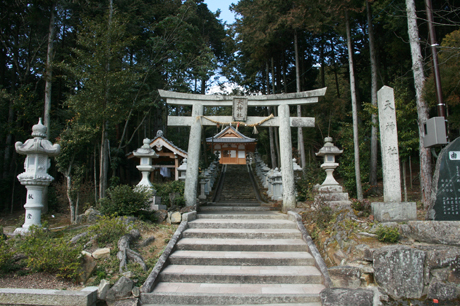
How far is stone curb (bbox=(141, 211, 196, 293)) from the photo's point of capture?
15.3ft

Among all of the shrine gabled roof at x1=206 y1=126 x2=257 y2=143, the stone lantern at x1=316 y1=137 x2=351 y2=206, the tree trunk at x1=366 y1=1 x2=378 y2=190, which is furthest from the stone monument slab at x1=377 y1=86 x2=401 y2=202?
the shrine gabled roof at x1=206 y1=126 x2=257 y2=143

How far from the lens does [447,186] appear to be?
17.5 ft

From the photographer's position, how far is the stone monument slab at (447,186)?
530 cm

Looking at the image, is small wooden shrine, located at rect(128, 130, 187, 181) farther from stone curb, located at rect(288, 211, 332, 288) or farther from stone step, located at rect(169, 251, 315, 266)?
stone step, located at rect(169, 251, 315, 266)

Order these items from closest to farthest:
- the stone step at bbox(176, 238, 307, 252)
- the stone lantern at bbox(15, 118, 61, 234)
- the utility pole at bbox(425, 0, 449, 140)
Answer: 1. the stone step at bbox(176, 238, 307, 252)
2. the stone lantern at bbox(15, 118, 61, 234)
3. the utility pole at bbox(425, 0, 449, 140)

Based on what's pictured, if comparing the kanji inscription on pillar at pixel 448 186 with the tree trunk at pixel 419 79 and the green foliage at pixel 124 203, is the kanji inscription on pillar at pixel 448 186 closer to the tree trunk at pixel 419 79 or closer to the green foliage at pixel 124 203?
the tree trunk at pixel 419 79

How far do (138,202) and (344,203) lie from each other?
5.12 metres

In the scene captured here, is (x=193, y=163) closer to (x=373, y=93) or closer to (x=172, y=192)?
(x=172, y=192)

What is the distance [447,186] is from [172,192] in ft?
22.4

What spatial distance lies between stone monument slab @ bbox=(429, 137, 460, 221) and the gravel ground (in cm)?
644

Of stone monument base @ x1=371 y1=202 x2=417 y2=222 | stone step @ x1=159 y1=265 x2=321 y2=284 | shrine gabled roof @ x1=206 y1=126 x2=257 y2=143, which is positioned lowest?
stone step @ x1=159 y1=265 x2=321 y2=284

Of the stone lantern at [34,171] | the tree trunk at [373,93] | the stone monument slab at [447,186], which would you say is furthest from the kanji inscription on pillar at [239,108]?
the tree trunk at [373,93]

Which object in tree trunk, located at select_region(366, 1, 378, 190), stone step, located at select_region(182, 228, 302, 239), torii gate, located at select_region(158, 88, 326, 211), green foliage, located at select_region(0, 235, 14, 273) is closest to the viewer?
green foliage, located at select_region(0, 235, 14, 273)

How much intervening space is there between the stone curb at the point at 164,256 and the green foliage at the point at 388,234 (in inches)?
157
